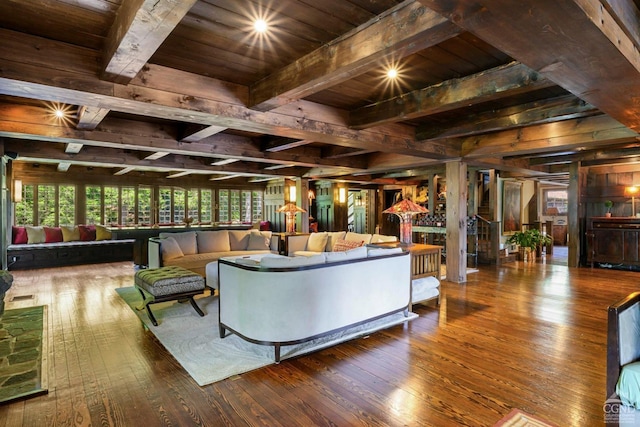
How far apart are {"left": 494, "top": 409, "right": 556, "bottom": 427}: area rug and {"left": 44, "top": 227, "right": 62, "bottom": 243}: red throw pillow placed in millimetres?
9417

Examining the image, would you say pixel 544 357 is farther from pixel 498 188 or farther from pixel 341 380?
pixel 498 188

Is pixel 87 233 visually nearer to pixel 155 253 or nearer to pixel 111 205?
pixel 111 205

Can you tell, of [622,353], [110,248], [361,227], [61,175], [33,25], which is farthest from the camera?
[361,227]

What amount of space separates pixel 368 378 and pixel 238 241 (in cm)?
490

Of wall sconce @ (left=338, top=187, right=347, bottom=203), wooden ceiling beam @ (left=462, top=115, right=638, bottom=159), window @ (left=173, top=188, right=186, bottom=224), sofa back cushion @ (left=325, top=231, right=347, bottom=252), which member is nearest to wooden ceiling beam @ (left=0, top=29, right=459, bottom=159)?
wooden ceiling beam @ (left=462, top=115, right=638, bottom=159)

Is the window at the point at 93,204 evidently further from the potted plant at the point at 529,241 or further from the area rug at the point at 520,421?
the potted plant at the point at 529,241

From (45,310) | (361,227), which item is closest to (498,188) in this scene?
(361,227)

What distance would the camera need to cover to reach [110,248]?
8.28 metres

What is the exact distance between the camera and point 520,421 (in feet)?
6.91

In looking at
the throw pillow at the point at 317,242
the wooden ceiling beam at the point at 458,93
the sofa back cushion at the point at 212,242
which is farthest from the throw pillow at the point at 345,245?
the wooden ceiling beam at the point at 458,93

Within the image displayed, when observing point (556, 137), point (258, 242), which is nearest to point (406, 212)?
point (556, 137)

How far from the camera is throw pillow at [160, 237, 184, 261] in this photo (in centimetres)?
593

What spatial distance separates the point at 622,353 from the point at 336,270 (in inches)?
81.4

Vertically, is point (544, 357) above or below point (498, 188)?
below
